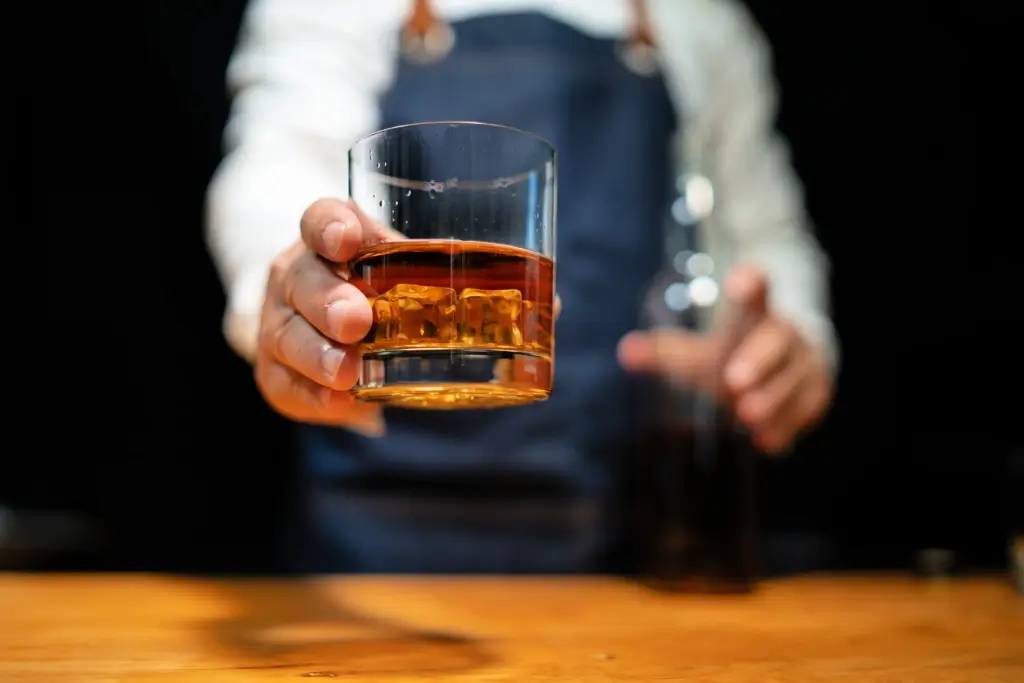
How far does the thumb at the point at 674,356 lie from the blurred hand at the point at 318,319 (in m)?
0.51

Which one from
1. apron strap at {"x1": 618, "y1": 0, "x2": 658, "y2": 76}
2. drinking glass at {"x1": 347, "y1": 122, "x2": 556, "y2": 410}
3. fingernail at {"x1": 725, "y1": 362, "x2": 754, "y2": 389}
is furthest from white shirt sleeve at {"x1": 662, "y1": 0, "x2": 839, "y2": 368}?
drinking glass at {"x1": 347, "y1": 122, "x2": 556, "y2": 410}

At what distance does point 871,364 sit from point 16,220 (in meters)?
2.26

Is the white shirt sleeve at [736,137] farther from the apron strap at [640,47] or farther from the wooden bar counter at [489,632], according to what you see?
the wooden bar counter at [489,632]

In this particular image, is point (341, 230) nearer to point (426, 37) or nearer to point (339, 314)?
point (339, 314)

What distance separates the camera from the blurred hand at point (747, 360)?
1.26 metres

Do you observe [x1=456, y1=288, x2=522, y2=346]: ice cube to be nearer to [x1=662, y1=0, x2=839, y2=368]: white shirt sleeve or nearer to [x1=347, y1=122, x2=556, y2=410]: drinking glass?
[x1=347, y1=122, x2=556, y2=410]: drinking glass

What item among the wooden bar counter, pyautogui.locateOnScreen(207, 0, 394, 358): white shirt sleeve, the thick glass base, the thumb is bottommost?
the wooden bar counter

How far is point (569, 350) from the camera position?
1.71 meters

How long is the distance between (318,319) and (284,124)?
0.82 meters

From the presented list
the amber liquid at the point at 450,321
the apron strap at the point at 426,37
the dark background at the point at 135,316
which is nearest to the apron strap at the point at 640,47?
the apron strap at the point at 426,37

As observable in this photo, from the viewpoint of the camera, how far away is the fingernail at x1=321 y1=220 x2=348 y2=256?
0.73 m

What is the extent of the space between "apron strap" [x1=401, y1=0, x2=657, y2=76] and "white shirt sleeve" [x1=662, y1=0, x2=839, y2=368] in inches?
2.9

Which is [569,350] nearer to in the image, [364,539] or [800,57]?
[364,539]

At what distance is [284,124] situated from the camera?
1.47 meters
